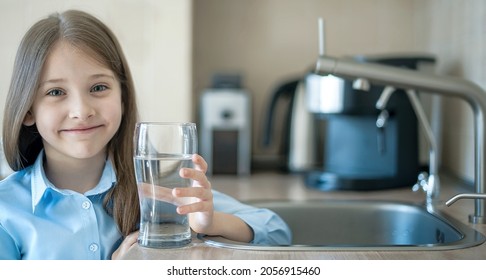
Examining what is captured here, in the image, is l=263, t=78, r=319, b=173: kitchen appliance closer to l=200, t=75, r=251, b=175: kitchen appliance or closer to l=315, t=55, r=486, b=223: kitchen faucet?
Answer: l=200, t=75, r=251, b=175: kitchen appliance

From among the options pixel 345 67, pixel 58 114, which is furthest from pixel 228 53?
pixel 58 114

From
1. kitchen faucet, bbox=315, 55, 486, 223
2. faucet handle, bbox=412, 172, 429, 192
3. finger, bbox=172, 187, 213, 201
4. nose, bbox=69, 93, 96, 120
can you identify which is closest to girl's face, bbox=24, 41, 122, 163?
nose, bbox=69, 93, 96, 120

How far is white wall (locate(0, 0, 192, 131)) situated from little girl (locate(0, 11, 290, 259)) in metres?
0.11

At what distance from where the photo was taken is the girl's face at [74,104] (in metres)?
0.53

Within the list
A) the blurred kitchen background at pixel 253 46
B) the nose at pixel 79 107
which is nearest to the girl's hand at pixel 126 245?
the nose at pixel 79 107

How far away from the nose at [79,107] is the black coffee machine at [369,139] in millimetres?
620

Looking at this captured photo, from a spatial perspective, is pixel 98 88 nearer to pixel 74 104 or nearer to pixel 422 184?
pixel 74 104

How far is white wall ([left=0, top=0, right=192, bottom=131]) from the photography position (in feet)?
2.21

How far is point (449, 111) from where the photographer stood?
1209 millimetres

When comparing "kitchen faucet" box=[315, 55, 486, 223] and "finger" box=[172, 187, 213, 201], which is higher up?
"kitchen faucet" box=[315, 55, 486, 223]

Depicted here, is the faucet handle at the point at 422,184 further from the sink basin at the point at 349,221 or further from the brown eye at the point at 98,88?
the brown eye at the point at 98,88

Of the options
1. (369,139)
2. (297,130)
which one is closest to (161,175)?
(369,139)

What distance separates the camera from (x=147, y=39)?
97cm

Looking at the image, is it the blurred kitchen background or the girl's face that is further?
the blurred kitchen background
